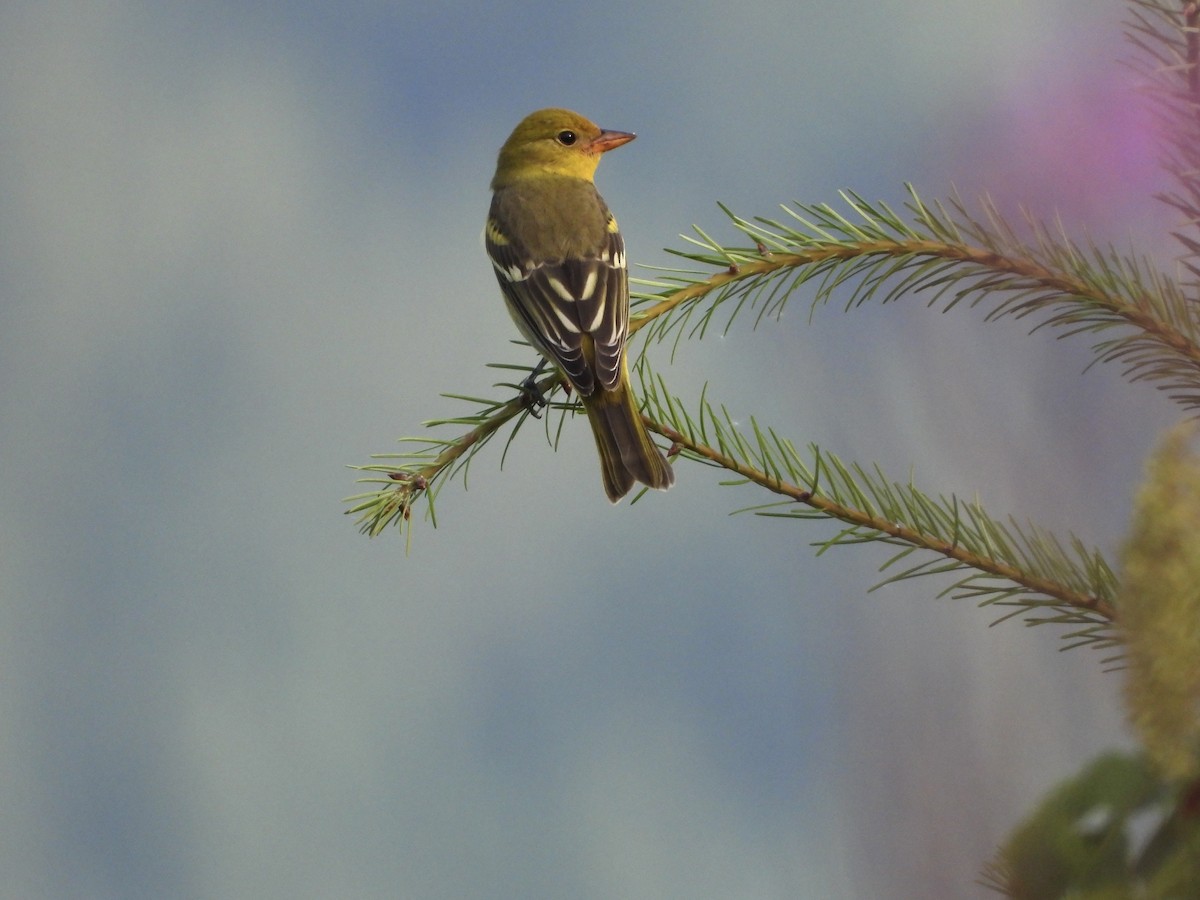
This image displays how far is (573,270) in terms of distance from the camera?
8.82ft

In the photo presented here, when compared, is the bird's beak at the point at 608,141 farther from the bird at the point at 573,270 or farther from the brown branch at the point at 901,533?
the brown branch at the point at 901,533

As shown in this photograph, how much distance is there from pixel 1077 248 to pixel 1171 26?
31 cm

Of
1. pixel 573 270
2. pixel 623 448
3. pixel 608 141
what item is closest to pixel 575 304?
pixel 573 270

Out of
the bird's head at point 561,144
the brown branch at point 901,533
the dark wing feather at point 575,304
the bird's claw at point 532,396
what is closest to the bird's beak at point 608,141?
the bird's head at point 561,144

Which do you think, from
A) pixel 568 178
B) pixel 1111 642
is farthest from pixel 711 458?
pixel 568 178

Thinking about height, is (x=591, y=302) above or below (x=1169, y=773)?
above

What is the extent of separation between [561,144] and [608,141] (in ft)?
0.45

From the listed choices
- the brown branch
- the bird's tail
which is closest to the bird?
the bird's tail

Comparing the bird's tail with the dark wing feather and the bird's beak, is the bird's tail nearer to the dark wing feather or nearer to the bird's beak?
the dark wing feather

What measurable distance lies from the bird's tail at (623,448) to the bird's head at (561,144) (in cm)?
123

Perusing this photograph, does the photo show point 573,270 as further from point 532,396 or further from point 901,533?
point 901,533

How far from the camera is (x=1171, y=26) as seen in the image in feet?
4.82

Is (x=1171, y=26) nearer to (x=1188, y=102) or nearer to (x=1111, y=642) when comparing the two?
(x=1188, y=102)

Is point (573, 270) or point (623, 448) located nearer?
point (623, 448)
